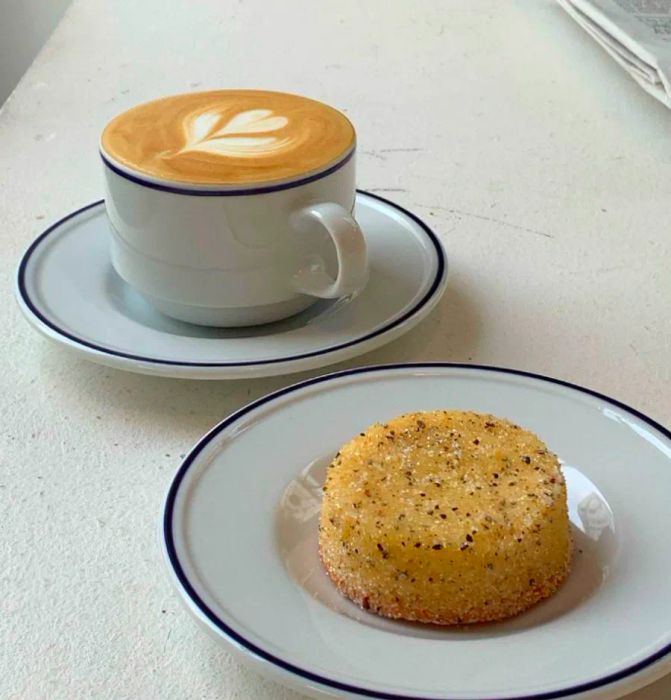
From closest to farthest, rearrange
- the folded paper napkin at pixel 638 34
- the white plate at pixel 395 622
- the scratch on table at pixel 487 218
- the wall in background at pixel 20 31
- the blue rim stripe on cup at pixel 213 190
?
the white plate at pixel 395 622 → the blue rim stripe on cup at pixel 213 190 → the scratch on table at pixel 487 218 → the folded paper napkin at pixel 638 34 → the wall in background at pixel 20 31

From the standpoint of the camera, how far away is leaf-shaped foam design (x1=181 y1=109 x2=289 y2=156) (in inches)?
21.3

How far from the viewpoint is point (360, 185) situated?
2.56 feet

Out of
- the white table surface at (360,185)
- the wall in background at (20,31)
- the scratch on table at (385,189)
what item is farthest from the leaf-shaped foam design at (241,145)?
the wall in background at (20,31)

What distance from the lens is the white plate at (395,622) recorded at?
325mm

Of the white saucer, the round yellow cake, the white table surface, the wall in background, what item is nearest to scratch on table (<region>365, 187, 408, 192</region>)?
the white table surface

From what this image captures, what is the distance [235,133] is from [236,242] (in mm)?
79

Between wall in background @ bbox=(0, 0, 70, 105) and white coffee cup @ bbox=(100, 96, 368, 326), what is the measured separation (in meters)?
1.20

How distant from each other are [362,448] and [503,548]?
7 centimetres

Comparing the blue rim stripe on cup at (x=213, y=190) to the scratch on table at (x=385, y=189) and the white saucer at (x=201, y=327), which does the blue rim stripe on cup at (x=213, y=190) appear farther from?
the scratch on table at (x=385, y=189)

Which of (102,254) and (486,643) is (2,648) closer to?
(486,643)

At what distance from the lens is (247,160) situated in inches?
20.7

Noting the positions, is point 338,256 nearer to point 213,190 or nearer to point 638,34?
point 213,190

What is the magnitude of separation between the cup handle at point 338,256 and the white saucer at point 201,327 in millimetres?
21

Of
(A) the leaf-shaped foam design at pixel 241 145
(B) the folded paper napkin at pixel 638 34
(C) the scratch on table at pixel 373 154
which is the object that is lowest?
(C) the scratch on table at pixel 373 154
